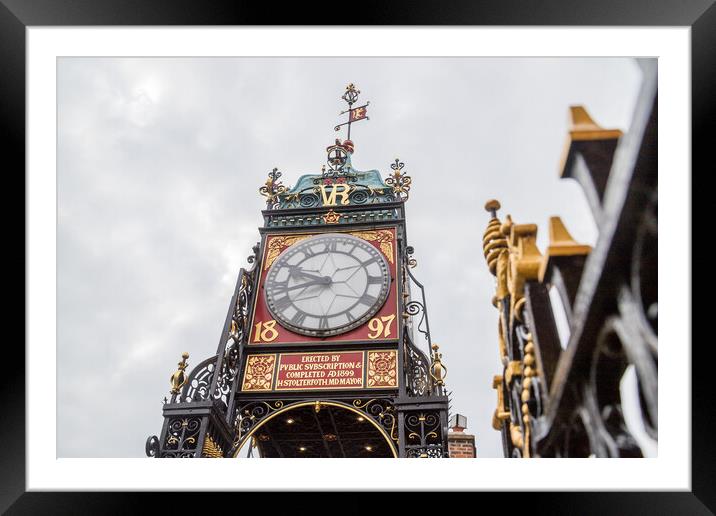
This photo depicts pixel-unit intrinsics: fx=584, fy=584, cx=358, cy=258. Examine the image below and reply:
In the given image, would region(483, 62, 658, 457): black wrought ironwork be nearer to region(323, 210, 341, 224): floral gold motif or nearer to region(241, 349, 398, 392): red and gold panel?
region(241, 349, 398, 392): red and gold panel

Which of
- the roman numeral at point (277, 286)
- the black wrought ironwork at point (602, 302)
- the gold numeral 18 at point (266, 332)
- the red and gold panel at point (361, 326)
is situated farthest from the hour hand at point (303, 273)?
the black wrought ironwork at point (602, 302)

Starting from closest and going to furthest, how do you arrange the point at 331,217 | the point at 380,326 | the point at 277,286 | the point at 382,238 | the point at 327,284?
1. the point at 380,326
2. the point at 327,284
3. the point at 277,286
4. the point at 382,238
5. the point at 331,217

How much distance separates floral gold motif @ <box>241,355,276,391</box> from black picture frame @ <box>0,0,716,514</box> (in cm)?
387

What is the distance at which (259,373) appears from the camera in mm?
6406

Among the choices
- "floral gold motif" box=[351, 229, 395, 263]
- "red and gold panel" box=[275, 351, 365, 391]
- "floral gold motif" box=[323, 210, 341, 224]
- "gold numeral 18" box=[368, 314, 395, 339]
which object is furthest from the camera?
"floral gold motif" box=[323, 210, 341, 224]

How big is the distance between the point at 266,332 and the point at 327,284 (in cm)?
92

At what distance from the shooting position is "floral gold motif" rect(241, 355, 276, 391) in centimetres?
630

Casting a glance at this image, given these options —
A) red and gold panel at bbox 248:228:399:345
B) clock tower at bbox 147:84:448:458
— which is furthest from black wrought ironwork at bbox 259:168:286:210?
red and gold panel at bbox 248:228:399:345

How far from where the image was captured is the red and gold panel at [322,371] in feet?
20.3
